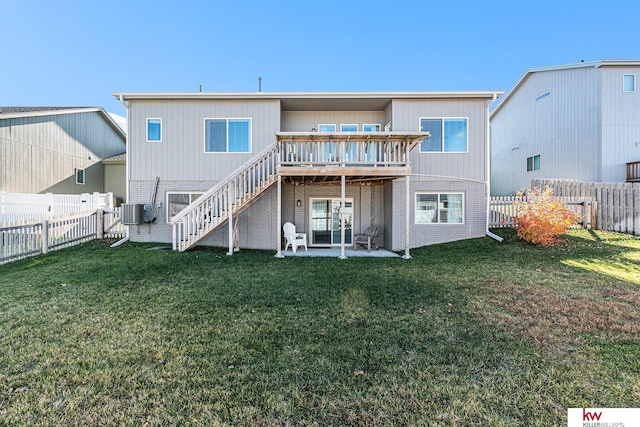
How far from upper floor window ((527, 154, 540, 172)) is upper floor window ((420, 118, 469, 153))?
10592 millimetres

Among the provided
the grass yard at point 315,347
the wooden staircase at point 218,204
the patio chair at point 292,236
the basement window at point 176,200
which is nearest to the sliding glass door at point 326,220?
the patio chair at point 292,236

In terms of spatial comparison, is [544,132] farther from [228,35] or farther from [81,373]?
[81,373]

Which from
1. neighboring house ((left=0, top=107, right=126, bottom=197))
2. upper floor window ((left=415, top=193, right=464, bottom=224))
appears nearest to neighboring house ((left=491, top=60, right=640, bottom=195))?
upper floor window ((left=415, top=193, right=464, bottom=224))

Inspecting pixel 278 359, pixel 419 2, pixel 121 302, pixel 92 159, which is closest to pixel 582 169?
pixel 419 2

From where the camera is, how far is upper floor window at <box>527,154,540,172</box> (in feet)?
59.3

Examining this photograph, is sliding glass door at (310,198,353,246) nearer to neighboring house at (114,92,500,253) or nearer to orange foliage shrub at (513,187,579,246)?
neighboring house at (114,92,500,253)

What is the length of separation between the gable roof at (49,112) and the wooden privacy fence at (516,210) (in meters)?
22.3

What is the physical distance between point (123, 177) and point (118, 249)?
45.1 ft

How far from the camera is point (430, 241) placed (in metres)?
10.8

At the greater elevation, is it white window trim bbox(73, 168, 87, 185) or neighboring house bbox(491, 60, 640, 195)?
neighboring house bbox(491, 60, 640, 195)

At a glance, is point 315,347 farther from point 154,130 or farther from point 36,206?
point 36,206

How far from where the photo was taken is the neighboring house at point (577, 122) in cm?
1427

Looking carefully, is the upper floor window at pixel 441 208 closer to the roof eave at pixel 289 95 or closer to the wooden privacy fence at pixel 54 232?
the roof eave at pixel 289 95

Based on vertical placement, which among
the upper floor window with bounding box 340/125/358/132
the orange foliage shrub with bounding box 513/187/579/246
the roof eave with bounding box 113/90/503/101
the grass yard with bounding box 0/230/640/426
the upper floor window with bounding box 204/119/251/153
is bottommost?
the grass yard with bounding box 0/230/640/426
